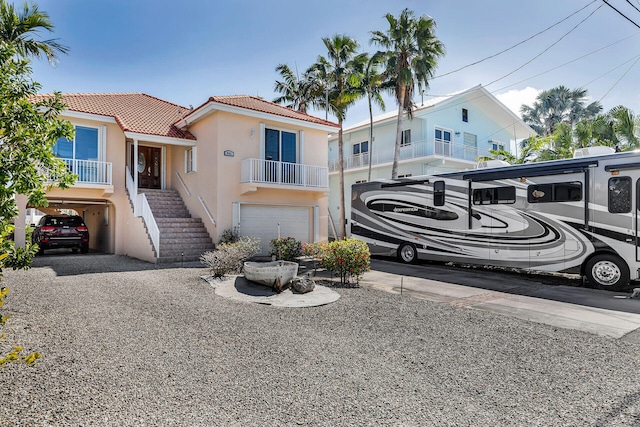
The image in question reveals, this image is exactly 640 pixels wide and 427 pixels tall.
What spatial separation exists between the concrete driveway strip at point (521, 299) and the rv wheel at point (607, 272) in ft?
1.32

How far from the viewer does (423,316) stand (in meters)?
6.34

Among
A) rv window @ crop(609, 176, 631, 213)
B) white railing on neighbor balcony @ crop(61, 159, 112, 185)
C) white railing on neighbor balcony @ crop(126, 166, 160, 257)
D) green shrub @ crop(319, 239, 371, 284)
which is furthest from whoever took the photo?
white railing on neighbor balcony @ crop(61, 159, 112, 185)

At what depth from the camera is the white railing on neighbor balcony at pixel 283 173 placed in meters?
14.1

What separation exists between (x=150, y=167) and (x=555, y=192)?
52.0ft

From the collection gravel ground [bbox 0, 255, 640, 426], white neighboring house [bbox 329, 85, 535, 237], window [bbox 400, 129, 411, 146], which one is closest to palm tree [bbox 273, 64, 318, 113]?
white neighboring house [bbox 329, 85, 535, 237]

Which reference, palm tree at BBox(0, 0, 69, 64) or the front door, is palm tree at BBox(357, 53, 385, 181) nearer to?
the front door

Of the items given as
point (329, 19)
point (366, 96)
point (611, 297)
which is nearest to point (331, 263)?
point (611, 297)

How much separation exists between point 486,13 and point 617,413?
12.8 meters

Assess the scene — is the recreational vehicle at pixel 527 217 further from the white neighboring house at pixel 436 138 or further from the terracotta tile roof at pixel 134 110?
the white neighboring house at pixel 436 138

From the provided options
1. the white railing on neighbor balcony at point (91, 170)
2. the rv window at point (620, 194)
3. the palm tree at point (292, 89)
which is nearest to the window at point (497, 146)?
the palm tree at point (292, 89)

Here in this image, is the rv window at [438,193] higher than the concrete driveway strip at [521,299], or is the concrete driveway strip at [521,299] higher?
the rv window at [438,193]

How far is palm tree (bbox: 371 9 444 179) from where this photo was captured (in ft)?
63.5

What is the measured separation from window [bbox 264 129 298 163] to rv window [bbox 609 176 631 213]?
35.1 feet

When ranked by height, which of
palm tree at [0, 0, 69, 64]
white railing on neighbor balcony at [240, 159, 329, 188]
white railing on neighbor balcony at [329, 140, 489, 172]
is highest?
palm tree at [0, 0, 69, 64]
